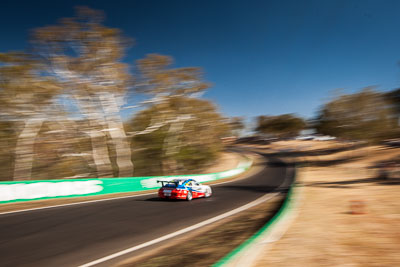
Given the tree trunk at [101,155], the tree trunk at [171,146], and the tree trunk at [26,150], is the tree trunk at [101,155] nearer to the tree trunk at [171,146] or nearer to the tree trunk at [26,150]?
the tree trunk at [26,150]

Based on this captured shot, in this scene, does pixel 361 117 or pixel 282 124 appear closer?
pixel 361 117

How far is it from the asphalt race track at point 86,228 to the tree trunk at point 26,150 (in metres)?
14.9

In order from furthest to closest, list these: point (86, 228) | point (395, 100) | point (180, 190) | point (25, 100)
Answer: point (395, 100) < point (25, 100) < point (180, 190) < point (86, 228)

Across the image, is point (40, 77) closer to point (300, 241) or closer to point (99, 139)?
point (99, 139)

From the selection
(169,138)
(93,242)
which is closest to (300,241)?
(93,242)

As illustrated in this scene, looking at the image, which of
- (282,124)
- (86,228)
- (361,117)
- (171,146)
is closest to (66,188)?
(86,228)

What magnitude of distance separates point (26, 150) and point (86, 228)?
19.5 m

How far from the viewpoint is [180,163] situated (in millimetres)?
35531

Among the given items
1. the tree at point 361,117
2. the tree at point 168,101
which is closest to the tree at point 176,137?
the tree at point 168,101

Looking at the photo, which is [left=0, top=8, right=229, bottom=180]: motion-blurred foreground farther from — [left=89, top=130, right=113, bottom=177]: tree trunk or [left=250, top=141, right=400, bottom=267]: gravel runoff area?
[left=250, top=141, right=400, bottom=267]: gravel runoff area

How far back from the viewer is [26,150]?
23047 millimetres

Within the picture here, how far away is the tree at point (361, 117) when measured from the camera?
38.0 meters

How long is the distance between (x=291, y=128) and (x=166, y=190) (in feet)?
317

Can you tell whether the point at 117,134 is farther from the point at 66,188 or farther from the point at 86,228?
the point at 86,228
